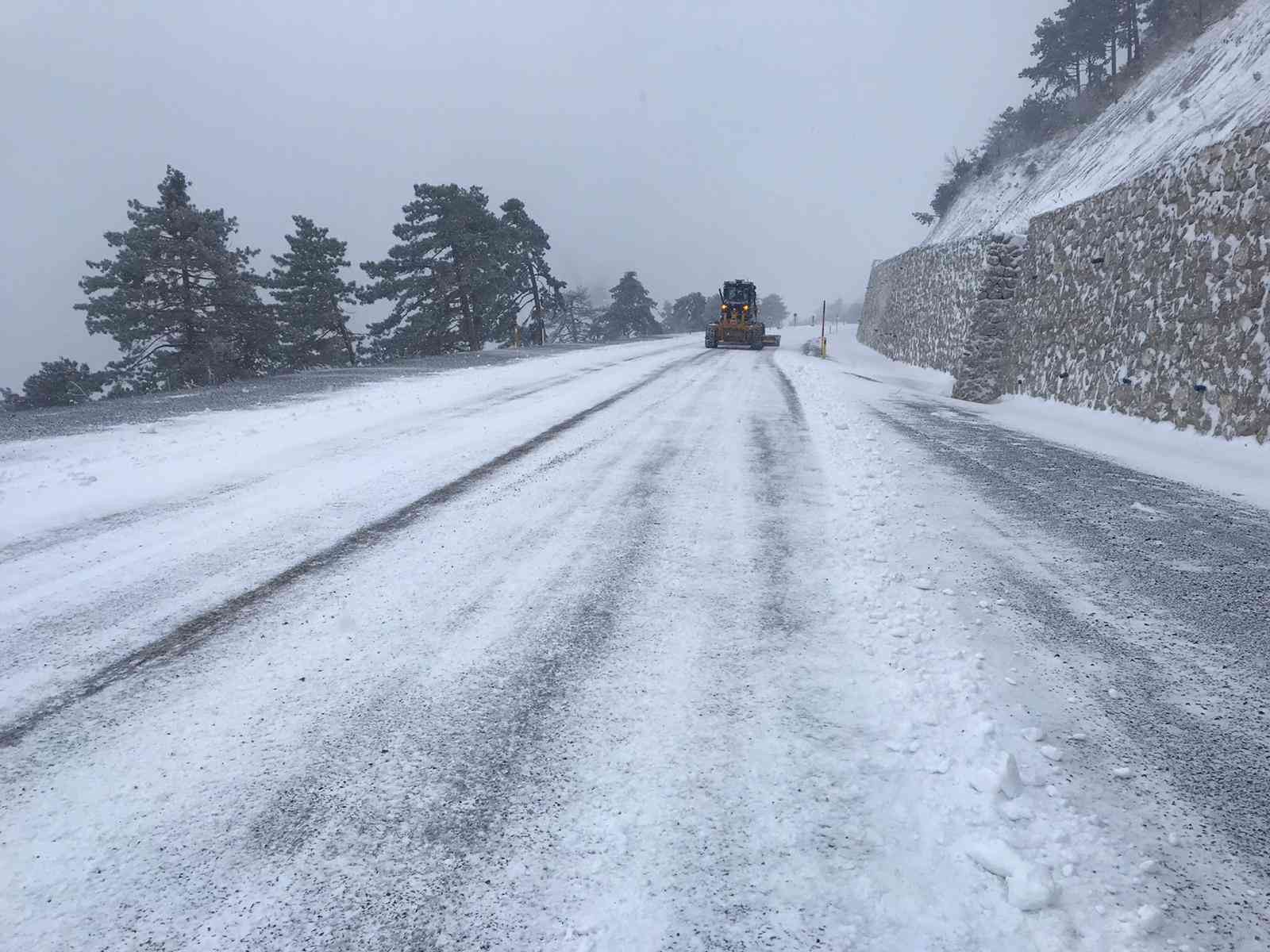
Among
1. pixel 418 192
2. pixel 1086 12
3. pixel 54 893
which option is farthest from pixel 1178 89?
pixel 54 893

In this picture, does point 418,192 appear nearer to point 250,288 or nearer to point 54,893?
point 250,288

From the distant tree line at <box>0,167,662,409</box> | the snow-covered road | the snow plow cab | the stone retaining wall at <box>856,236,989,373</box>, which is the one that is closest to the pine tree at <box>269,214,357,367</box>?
the distant tree line at <box>0,167,662,409</box>

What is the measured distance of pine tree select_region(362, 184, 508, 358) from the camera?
29.1m

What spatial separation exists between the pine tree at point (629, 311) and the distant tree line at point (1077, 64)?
84.5ft

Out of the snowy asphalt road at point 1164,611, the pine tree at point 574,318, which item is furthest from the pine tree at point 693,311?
the snowy asphalt road at point 1164,611

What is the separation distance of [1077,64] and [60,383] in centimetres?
5375

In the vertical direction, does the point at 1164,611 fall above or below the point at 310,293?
below

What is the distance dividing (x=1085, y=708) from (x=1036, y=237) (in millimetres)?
Result: 12167

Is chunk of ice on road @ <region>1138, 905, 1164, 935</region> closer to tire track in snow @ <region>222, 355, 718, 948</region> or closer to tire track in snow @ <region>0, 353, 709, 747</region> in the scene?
tire track in snow @ <region>222, 355, 718, 948</region>

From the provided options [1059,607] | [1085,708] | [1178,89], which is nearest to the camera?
[1085,708]

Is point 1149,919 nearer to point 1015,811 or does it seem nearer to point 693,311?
point 1015,811

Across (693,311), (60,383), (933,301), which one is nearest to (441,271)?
(60,383)

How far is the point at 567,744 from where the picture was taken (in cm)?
222

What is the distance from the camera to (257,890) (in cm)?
166
